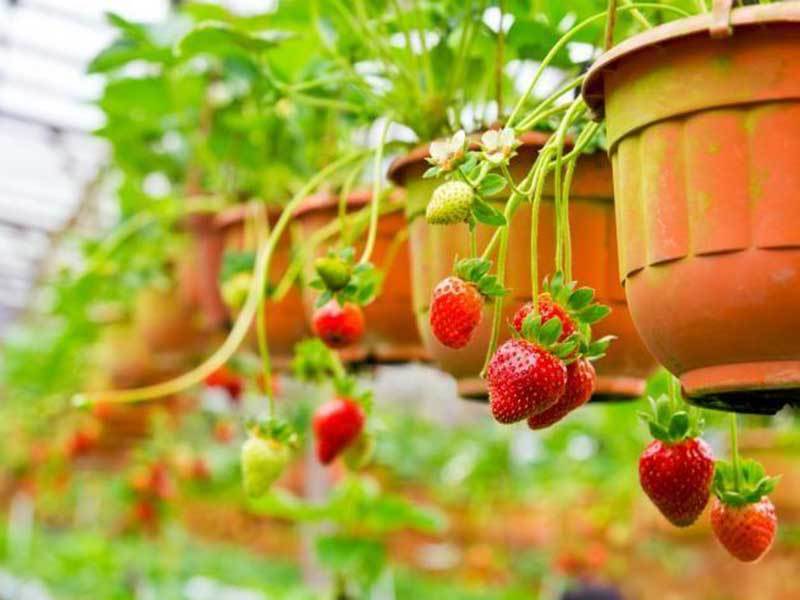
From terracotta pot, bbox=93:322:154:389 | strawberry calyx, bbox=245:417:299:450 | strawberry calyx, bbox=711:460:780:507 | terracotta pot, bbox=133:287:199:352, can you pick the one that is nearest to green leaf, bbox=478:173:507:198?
strawberry calyx, bbox=711:460:780:507

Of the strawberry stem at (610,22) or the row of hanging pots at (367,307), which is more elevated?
the strawberry stem at (610,22)

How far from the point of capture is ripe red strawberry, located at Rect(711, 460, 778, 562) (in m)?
0.77

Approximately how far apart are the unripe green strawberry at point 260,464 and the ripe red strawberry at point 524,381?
383 mm

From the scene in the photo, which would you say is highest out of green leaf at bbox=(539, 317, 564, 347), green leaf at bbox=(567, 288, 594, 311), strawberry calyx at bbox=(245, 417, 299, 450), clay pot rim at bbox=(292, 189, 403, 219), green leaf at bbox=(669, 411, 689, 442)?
clay pot rim at bbox=(292, 189, 403, 219)

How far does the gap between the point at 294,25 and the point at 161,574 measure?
378 cm

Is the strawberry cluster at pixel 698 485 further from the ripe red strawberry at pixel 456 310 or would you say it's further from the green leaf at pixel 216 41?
the green leaf at pixel 216 41

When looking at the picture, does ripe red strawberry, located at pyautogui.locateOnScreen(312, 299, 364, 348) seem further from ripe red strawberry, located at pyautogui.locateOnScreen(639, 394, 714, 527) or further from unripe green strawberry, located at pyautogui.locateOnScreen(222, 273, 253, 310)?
unripe green strawberry, located at pyautogui.locateOnScreen(222, 273, 253, 310)

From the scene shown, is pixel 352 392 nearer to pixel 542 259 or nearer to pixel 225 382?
pixel 542 259

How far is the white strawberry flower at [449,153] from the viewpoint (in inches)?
28.5

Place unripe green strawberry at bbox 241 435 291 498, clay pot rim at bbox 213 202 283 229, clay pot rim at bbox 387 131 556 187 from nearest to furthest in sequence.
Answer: clay pot rim at bbox 387 131 556 187 → unripe green strawberry at bbox 241 435 291 498 → clay pot rim at bbox 213 202 283 229

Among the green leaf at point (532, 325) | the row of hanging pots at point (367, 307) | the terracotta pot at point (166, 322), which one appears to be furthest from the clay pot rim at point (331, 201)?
the terracotta pot at point (166, 322)

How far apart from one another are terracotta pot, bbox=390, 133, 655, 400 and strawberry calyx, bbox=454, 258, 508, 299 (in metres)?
0.17

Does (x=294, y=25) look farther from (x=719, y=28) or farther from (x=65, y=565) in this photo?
(x=65, y=565)

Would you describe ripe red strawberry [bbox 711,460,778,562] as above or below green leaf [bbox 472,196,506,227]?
below
